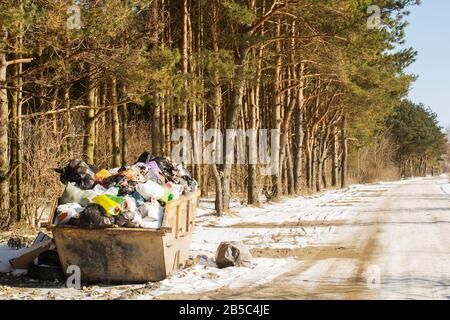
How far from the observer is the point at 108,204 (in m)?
8.88

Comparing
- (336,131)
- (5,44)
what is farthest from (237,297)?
(336,131)

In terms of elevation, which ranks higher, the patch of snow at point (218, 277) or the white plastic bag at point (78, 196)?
the white plastic bag at point (78, 196)

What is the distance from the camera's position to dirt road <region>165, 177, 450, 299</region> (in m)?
8.16

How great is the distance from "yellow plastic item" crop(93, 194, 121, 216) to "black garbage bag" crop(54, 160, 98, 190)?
3.38ft

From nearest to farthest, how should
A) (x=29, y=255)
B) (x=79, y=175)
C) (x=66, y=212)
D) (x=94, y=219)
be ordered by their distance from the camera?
(x=94, y=219), (x=66, y=212), (x=29, y=255), (x=79, y=175)

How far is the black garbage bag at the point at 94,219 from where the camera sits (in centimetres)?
860

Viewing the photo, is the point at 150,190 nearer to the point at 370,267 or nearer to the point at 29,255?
the point at 29,255

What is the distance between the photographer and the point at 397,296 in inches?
309

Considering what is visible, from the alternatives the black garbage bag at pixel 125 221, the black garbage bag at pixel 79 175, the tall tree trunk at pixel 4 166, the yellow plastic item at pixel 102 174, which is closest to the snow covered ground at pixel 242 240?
the black garbage bag at pixel 125 221

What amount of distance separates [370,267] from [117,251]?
424cm

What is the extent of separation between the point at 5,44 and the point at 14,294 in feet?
17.3

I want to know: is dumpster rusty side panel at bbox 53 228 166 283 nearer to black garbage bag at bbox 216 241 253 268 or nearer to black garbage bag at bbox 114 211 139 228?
black garbage bag at bbox 114 211 139 228

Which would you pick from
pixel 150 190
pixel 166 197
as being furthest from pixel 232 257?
pixel 150 190

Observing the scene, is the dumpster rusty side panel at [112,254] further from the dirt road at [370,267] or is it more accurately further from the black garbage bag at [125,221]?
the dirt road at [370,267]
